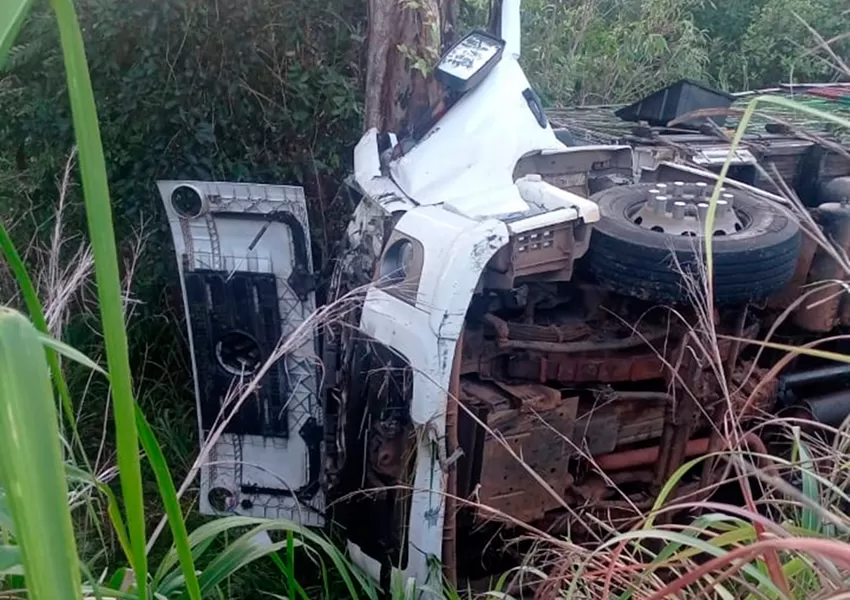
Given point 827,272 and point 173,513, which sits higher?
point 173,513

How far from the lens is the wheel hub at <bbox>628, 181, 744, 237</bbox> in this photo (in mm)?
2834

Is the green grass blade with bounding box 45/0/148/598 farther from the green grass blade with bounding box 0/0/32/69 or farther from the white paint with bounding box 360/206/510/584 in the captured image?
the white paint with bounding box 360/206/510/584

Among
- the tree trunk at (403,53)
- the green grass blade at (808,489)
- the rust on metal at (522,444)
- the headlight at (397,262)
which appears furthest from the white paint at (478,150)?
the green grass blade at (808,489)

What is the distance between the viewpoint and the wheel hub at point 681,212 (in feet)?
9.30

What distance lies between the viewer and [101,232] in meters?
0.66

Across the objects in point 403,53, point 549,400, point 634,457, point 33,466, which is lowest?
point 634,457

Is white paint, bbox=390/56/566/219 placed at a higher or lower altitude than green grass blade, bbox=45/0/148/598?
lower

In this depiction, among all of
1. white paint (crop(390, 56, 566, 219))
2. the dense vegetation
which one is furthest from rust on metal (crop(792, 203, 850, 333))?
white paint (crop(390, 56, 566, 219))

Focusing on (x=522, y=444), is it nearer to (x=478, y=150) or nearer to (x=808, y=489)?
(x=478, y=150)

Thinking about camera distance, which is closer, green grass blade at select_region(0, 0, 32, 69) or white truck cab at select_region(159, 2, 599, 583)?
green grass blade at select_region(0, 0, 32, 69)

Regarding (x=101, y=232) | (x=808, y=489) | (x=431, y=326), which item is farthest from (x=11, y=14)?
Result: (x=431, y=326)

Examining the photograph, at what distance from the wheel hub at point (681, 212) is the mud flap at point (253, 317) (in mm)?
1116

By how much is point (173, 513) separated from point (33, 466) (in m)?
0.42

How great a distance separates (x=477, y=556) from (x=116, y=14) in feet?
8.75
